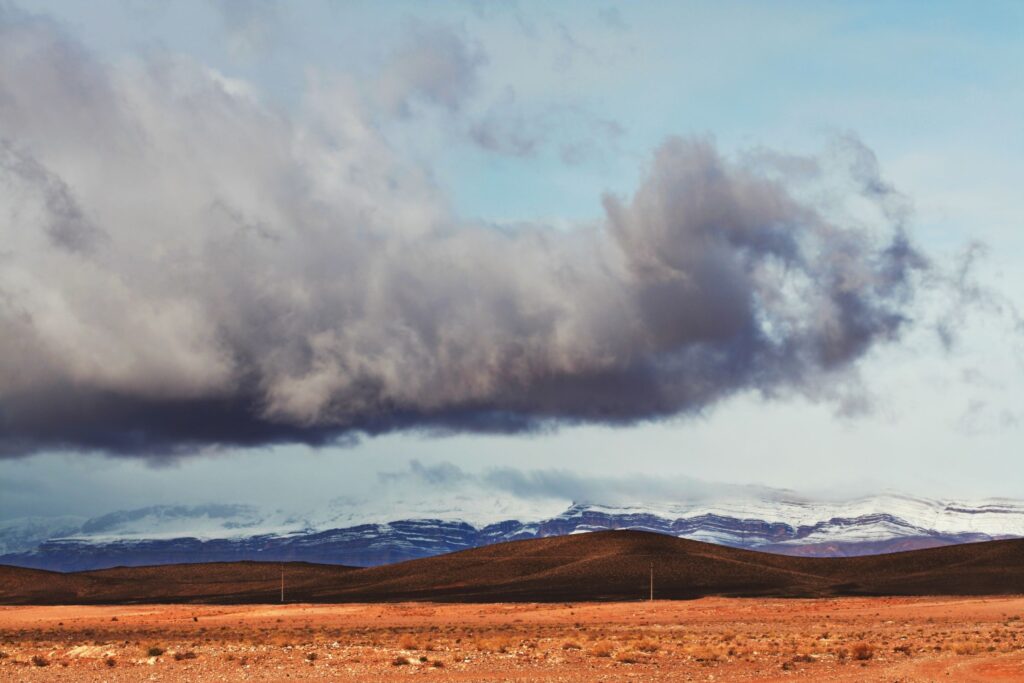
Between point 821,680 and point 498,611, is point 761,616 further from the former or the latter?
point 821,680

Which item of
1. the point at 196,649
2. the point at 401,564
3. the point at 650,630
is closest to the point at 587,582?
the point at 401,564

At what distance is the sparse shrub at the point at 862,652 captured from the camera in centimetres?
5050

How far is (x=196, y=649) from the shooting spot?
196 ft

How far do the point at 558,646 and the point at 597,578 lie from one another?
341 feet

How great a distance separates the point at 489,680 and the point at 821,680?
10.2 metres

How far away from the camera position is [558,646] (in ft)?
187

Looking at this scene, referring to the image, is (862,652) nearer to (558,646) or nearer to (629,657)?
A: (629,657)

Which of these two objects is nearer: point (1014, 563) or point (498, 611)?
point (498, 611)

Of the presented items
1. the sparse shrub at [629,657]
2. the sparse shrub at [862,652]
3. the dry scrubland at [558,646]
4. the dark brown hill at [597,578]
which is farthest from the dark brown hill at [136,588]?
the sparse shrub at [862,652]

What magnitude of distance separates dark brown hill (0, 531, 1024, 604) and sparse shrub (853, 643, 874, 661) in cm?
7838

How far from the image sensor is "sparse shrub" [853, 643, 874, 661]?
50500mm

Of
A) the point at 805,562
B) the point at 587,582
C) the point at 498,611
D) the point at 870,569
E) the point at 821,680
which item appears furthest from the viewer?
the point at 805,562

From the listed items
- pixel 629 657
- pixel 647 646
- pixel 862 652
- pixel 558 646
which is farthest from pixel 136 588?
pixel 862 652

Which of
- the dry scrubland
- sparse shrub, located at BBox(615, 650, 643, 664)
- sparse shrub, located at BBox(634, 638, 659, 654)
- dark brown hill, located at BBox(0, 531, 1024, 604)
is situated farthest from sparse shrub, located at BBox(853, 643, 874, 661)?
dark brown hill, located at BBox(0, 531, 1024, 604)
